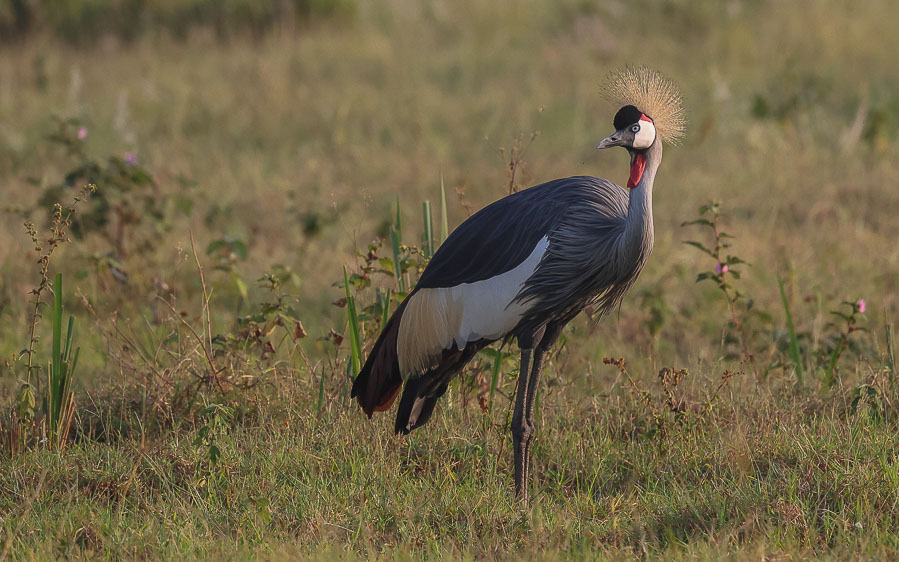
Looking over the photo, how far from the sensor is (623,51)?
9625 millimetres

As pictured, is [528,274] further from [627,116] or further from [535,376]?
[627,116]

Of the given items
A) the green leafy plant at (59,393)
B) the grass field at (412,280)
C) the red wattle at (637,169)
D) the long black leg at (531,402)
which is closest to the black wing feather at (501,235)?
the red wattle at (637,169)

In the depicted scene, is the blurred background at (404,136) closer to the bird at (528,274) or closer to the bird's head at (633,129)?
the bird at (528,274)

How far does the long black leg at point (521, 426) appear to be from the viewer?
3.50 meters

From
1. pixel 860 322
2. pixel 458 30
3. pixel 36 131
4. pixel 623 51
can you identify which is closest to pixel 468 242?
pixel 860 322

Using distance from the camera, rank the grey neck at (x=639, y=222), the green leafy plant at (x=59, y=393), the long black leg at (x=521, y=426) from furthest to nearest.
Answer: the green leafy plant at (x=59, y=393)
the long black leg at (x=521, y=426)
the grey neck at (x=639, y=222)

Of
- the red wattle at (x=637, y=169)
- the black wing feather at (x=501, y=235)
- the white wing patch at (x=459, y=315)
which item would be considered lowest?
the white wing patch at (x=459, y=315)

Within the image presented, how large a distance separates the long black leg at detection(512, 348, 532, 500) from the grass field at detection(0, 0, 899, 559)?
11 cm

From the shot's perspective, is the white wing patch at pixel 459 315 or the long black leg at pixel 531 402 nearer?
the white wing patch at pixel 459 315

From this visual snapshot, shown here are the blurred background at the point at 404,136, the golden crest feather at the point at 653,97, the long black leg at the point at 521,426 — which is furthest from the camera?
the blurred background at the point at 404,136

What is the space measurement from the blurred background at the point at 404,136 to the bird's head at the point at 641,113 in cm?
66

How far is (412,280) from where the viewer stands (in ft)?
15.7

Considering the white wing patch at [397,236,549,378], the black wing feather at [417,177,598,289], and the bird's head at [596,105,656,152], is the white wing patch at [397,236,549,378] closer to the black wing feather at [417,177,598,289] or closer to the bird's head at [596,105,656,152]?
the black wing feather at [417,177,598,289]

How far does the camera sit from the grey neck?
3174mm
